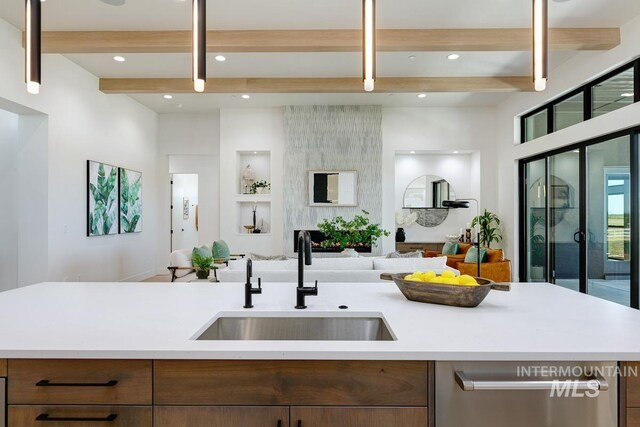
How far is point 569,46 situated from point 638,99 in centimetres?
86

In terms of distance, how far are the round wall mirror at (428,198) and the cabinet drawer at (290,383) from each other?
22.1ft

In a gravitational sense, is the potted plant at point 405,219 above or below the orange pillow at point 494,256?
above

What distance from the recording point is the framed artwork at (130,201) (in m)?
5.97

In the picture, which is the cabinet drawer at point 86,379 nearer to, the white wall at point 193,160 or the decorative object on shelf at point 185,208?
the white wall at point 193,160

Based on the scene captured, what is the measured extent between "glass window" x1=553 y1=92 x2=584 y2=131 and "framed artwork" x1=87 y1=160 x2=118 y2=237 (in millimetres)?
6575

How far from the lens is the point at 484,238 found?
21.7 ft

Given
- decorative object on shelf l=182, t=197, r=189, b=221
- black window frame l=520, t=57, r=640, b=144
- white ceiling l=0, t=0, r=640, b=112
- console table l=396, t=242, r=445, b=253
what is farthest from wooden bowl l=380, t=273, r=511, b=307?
decorative object on shelf l=182, t=197, r=189, b=221

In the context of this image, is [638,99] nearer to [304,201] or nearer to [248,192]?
[304,201]

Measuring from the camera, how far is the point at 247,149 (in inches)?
273

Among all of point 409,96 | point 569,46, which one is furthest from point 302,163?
point 569,46

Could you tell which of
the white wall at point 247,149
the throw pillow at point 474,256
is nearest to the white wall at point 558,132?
the throw pillow at point 474,256

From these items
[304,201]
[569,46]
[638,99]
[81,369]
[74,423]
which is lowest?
[74,423]

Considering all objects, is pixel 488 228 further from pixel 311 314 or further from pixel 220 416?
pixel 220 416

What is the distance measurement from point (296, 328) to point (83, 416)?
0.74m
